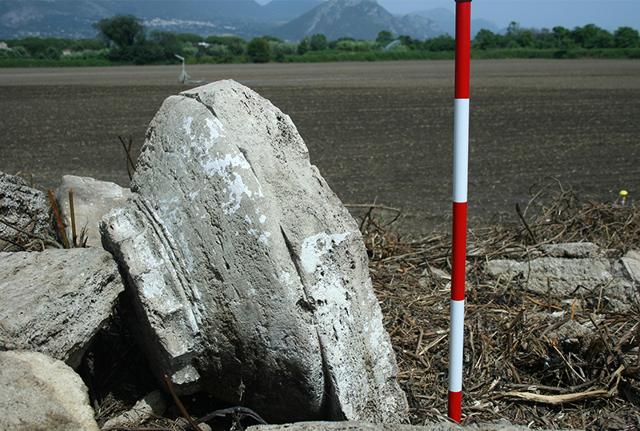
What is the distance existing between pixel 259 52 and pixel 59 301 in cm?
6599

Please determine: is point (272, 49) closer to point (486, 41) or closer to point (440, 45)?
point (440, 45)

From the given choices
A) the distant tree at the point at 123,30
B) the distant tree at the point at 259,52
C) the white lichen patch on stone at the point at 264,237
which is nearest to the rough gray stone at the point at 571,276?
the white lichen patch on stone at the point at 264,237

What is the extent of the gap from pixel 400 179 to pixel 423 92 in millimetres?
17785

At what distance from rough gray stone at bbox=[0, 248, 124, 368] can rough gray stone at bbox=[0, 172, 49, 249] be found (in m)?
1.05

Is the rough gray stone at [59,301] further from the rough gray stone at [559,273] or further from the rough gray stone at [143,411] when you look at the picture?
the rough gray stone at [559,273]

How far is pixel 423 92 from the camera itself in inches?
1127

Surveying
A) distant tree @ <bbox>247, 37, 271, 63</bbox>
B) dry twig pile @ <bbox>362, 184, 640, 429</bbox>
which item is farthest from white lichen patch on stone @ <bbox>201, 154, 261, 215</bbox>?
distant tree @ <bbox>247, 37, 271, 63</bbox>

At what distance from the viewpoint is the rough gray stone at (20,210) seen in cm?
456

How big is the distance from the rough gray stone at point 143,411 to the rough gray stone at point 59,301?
0.34 m

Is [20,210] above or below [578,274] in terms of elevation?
above

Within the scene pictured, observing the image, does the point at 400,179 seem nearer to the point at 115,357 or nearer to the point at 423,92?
the point at 115,357

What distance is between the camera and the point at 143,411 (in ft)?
11.8

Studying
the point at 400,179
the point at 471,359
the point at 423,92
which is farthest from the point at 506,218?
the point at 423,92

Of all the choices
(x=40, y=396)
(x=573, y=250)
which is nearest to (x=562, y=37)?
(x=573, y=250)
